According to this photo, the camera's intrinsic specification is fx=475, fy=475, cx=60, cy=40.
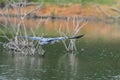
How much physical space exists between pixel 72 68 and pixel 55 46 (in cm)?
1619

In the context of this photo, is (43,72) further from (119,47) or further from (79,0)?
(79,0)

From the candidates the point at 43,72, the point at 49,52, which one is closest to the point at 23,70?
the point at 43,72

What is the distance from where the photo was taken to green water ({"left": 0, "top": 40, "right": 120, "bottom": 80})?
4484 cm

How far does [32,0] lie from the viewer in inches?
5531

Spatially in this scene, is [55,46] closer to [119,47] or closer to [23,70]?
[119,47]

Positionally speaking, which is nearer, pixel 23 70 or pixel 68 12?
pixel 23 70

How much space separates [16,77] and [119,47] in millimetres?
29540

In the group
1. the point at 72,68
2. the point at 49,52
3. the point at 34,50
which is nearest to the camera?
the point at 72,68

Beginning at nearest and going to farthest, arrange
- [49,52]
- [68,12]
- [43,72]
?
1. [43,72]
2. [49,52]
3. [68,12]

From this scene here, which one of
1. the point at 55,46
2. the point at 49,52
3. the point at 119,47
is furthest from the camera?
the point at 119,47

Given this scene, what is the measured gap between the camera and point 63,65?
50969 millimetres

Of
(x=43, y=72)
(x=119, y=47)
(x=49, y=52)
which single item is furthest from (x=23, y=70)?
(x=119, y=47)

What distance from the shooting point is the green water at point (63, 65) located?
147ft

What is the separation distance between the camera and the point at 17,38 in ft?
181
